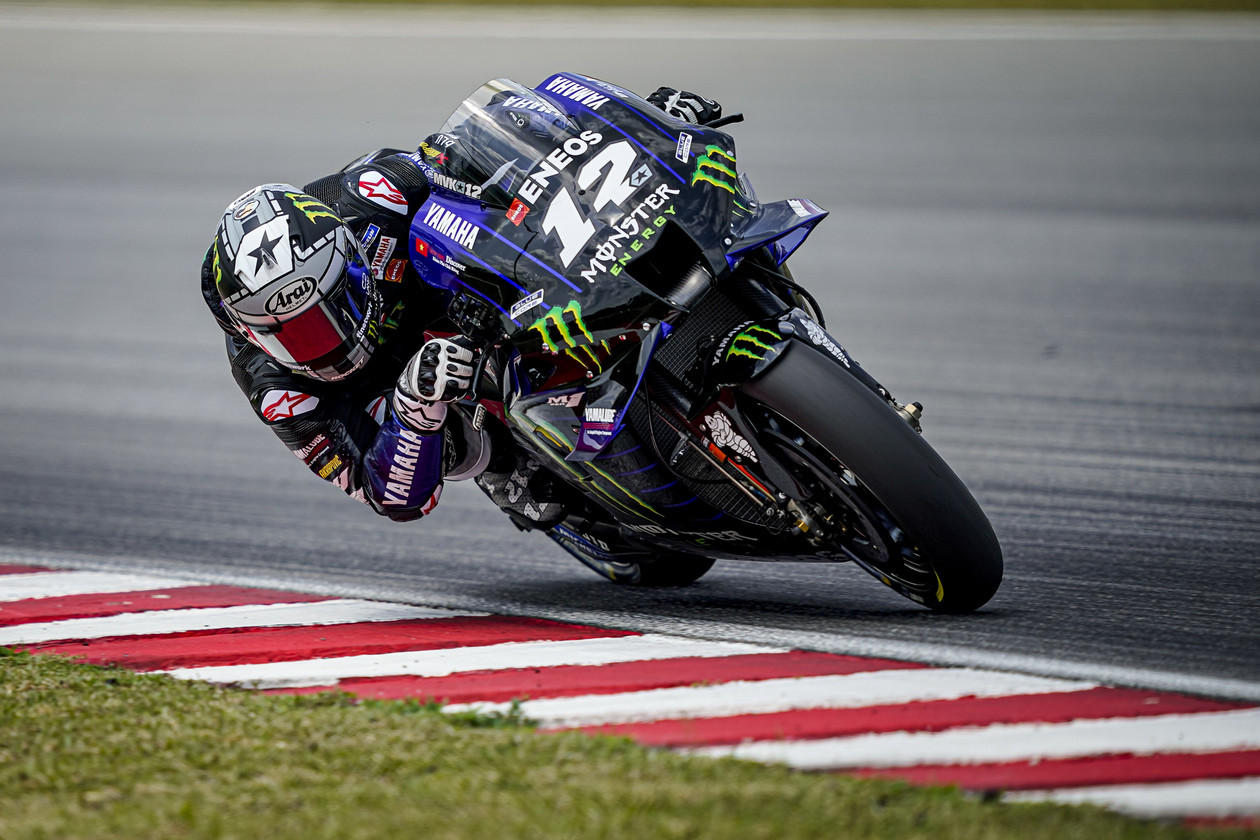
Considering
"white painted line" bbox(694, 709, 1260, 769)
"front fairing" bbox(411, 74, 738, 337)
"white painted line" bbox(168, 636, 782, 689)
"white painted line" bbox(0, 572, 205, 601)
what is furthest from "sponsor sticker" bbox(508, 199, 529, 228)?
"white painted line" bbox(0, 572, 205, 601)

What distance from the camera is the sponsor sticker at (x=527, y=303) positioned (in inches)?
144

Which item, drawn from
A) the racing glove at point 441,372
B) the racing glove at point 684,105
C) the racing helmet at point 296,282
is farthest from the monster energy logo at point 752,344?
the racing helmet at point 296,282

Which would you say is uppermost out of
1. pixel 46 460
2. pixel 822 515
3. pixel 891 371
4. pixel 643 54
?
pixel 643 54

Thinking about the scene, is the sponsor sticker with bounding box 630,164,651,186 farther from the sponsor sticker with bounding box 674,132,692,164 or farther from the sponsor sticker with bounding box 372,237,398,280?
the sponsor sticker with bounding box 372,237,398,280

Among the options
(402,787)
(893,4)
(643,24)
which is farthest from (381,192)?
(893,4)

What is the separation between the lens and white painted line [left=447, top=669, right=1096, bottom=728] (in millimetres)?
3100

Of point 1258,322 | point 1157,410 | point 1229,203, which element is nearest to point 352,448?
point 1157,410

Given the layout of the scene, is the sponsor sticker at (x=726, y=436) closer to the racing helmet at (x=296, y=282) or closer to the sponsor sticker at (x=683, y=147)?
the sponsor sticker at (x=683, y=147)

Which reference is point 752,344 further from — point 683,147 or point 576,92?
point 576,92

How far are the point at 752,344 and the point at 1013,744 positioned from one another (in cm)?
122

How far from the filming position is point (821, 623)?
4.00 metres

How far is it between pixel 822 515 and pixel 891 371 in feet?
12.2

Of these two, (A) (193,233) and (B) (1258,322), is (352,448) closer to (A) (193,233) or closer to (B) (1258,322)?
(B) (1258,322)

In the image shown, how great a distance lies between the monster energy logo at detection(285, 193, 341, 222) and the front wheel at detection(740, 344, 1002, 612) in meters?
1.43
